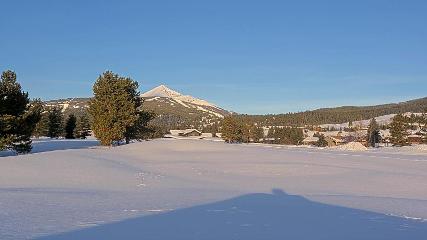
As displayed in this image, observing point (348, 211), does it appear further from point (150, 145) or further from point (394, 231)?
point (150, 145)

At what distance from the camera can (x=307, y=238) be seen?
831 cm

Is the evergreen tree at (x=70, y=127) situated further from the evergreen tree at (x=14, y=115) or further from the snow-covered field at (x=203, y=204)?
the snow-covered field at (x=203, y=204)

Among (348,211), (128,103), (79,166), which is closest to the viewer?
(348,211)

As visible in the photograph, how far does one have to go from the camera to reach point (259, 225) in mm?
9555

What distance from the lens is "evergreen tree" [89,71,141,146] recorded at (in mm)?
42625

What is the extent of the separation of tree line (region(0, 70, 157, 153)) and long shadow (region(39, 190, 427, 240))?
2410 cm

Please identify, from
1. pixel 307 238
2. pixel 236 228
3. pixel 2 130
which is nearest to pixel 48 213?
pixel 236 228

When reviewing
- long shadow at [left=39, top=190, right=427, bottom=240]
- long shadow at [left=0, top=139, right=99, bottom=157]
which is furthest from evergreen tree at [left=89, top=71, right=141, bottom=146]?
long shadow at [left=39, top=190, right=427, bottom=240]

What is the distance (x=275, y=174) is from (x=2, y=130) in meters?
18.3

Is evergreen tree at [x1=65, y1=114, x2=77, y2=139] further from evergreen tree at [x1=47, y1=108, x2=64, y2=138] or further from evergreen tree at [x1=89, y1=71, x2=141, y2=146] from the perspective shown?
evergreen tree at [x1=89, y1=71, x2=141, y2=146]

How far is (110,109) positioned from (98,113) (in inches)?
55.2

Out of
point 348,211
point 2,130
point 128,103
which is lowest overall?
point 348,211

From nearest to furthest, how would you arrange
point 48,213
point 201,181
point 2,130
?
point 48,213, point 201,181, point 2,130

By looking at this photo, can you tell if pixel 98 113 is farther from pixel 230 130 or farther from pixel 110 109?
pixel 230 130
